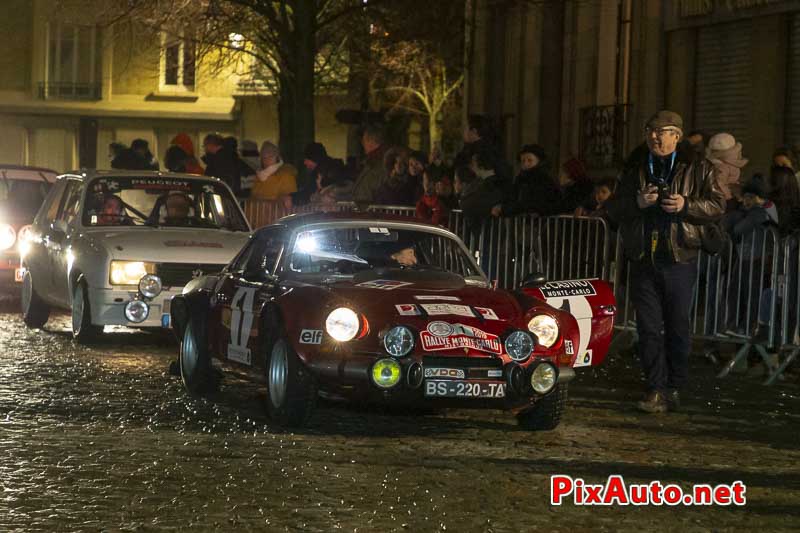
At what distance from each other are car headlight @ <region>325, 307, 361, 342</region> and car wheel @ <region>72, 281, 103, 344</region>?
547cm

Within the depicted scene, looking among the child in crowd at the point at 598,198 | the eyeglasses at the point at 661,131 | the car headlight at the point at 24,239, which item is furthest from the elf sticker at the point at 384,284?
the car headlight at the point at 24,239

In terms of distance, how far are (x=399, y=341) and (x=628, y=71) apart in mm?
16954

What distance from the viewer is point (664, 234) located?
11.6m

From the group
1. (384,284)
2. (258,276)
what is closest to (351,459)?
(384,284)

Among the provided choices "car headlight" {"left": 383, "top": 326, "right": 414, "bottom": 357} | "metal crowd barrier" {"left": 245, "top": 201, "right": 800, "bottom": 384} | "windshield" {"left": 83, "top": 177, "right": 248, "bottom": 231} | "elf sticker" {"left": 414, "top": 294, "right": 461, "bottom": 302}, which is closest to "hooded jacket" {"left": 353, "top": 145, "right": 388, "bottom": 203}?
"metal crowd barrier" {"left": 245, "top": 201, "right": 800, "bottom": 384}

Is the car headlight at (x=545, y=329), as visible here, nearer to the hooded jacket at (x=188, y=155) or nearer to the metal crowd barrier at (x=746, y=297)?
the metal crowd barrier at (x=746, y=297)

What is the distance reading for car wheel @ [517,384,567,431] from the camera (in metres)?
10.6

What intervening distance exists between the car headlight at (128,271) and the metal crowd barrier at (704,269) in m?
3.53

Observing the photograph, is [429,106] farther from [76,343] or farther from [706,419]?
[706,419]

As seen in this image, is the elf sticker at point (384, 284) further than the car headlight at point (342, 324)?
Yes

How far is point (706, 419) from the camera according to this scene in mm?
11531

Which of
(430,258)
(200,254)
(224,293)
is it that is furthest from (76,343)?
(430,258)

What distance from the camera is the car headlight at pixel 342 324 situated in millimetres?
10148

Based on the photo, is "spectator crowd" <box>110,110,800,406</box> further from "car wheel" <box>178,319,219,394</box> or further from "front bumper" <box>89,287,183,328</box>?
"car wheel" <box>178,319,219,394</box>
